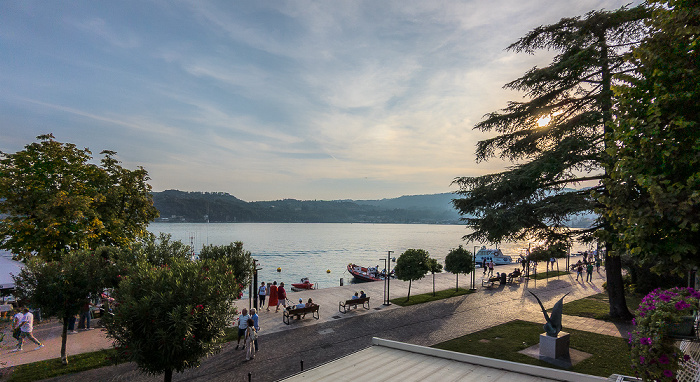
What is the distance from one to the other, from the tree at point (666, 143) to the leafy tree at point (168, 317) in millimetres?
9020

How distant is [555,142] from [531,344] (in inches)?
409

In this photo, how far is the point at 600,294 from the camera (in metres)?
25.4

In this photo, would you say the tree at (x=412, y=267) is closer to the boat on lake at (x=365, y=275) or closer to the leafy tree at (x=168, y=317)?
the leafy tree at (x=168, y=317)

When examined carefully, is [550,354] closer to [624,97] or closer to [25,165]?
[624,97]

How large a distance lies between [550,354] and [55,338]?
21.2 m

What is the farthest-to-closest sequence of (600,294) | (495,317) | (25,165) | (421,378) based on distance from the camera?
(600,294)
(495,317)
(25,165)
(421,378)

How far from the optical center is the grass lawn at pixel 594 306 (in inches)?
736

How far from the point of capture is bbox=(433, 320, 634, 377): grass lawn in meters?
11.3

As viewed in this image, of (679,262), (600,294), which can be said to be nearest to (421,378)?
(679,262)

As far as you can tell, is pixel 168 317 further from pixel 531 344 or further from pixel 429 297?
pixel 429 297

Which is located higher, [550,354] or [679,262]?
[679,262]

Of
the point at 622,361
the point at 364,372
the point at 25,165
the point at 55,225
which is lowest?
the point at 622,361

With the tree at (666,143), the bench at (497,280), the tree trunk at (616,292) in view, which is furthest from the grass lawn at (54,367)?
the bench at (497,280)

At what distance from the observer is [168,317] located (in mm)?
7898
